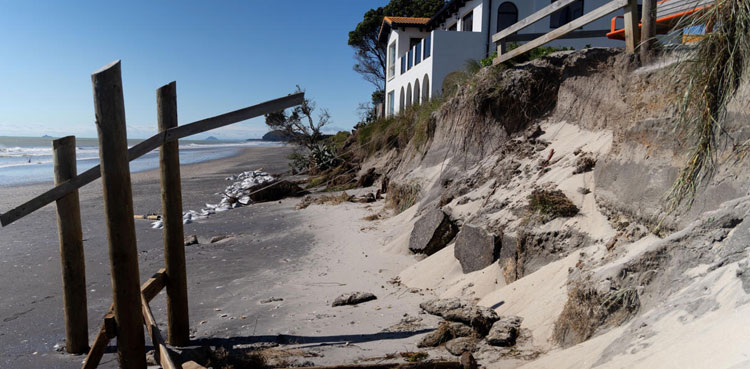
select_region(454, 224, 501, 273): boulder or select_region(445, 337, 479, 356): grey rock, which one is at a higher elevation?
select_region(454, 224, 501, 273): boulder

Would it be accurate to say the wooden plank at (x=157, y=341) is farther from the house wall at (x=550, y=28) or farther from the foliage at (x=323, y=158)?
the house wall at (x=550, y=28)

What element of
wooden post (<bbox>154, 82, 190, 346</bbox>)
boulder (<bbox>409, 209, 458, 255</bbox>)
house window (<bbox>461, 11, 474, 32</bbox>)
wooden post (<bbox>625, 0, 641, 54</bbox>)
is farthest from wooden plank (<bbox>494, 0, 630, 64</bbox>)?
house window (<bbox>461, 11, 474, 32</bbox>)

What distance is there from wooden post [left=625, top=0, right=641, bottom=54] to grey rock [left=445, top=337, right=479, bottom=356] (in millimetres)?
4616

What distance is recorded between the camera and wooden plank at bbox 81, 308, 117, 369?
13.0 ft

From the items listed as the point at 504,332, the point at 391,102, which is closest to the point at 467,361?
the point at 504,332

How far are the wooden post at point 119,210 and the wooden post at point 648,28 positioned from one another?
548 centimetres

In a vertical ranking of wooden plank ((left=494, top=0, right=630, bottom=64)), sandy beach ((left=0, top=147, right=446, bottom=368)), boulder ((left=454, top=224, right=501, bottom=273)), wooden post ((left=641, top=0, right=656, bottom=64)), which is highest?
wooden plank ((left=494, top=0, right=630, bottom=64))

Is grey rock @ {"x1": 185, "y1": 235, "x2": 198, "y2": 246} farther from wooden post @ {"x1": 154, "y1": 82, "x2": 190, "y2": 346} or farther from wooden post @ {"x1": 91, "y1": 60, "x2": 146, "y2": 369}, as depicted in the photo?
wooden post @ {"x1": 91, "y1": 60, "x2": 146, "y2": 369}

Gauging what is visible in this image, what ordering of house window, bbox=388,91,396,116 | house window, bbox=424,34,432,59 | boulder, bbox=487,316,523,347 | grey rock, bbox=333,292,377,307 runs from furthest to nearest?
house window, bbox=388,91,396,116 → house window, bbox=424,34,432,59 → grey rock, bbox=333,292,377,307 → boulder, bbox=487,316,523,347

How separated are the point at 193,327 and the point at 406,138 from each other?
10921mm

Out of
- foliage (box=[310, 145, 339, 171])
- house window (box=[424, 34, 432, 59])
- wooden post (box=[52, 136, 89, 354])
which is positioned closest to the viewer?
wooden post (box=[52, 136, 89, 354])

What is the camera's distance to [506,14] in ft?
64.8

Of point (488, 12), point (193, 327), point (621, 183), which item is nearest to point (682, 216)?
point (621, 183)

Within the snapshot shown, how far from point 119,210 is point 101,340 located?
3.92 ft
